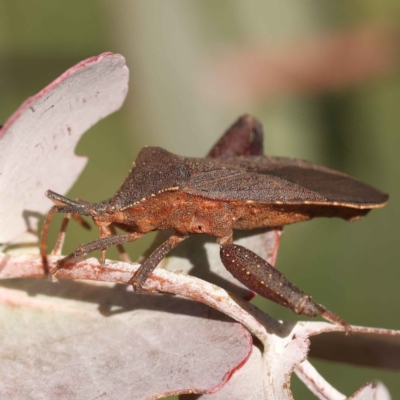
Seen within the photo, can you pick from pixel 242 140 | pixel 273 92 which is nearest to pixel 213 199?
pixel 242 140

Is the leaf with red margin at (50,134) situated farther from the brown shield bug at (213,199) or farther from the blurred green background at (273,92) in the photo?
the blurred green background at (273,92)

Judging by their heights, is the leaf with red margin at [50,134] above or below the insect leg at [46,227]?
above

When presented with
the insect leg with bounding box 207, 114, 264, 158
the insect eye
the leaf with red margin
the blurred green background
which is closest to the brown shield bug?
the insect eye

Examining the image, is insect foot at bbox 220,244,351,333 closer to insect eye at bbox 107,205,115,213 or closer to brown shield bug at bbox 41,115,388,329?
brown shield bug at bbox 41,115,388,329

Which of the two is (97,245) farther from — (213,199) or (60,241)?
(213,199)

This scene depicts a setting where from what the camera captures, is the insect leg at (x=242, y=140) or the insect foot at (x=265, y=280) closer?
the insect foot at (x=265, y=280)

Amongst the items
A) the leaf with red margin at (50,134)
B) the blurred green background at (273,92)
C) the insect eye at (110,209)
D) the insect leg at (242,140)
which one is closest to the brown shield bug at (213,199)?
the insect eye at (110,209)

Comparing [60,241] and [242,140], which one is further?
[242,140]
